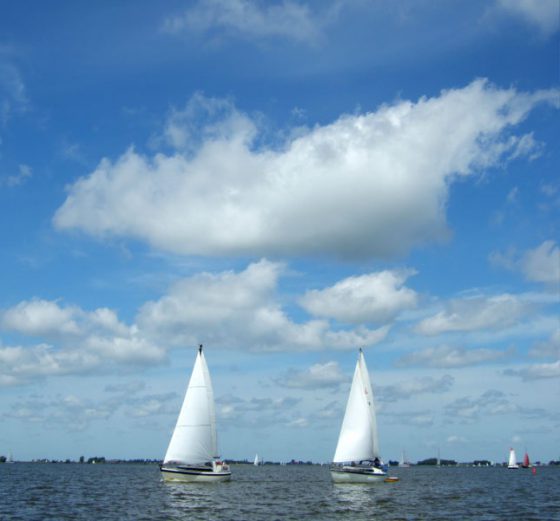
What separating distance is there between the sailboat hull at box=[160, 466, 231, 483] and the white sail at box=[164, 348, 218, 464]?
3.28 feet

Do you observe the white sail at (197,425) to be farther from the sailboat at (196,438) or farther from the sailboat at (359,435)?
the sailboat at (359,435)

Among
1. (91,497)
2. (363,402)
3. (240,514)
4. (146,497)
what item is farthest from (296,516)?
(363,402)

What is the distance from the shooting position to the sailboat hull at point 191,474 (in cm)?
8100

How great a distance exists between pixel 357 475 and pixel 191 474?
22.1 metres

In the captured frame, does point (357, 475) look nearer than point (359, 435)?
Yes

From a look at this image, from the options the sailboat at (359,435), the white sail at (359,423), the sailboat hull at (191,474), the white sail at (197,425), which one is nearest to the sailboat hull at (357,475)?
the sailboat at (359,435)

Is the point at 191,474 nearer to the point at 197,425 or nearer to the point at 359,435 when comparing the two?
the point at 197,425

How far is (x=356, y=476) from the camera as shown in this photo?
8681cm

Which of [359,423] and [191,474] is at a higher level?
[359,423]

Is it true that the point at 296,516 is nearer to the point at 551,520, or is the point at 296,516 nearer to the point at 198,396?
the point at 551,520

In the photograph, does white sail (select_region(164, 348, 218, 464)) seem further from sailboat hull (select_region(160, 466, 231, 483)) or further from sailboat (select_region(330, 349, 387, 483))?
sailboat (select_region(330, 349, 387, 483))

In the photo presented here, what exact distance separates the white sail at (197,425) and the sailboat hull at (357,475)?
17.1 metres

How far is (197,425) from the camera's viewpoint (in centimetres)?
8231

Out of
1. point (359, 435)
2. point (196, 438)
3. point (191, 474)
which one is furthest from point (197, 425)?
point (359, 435)
